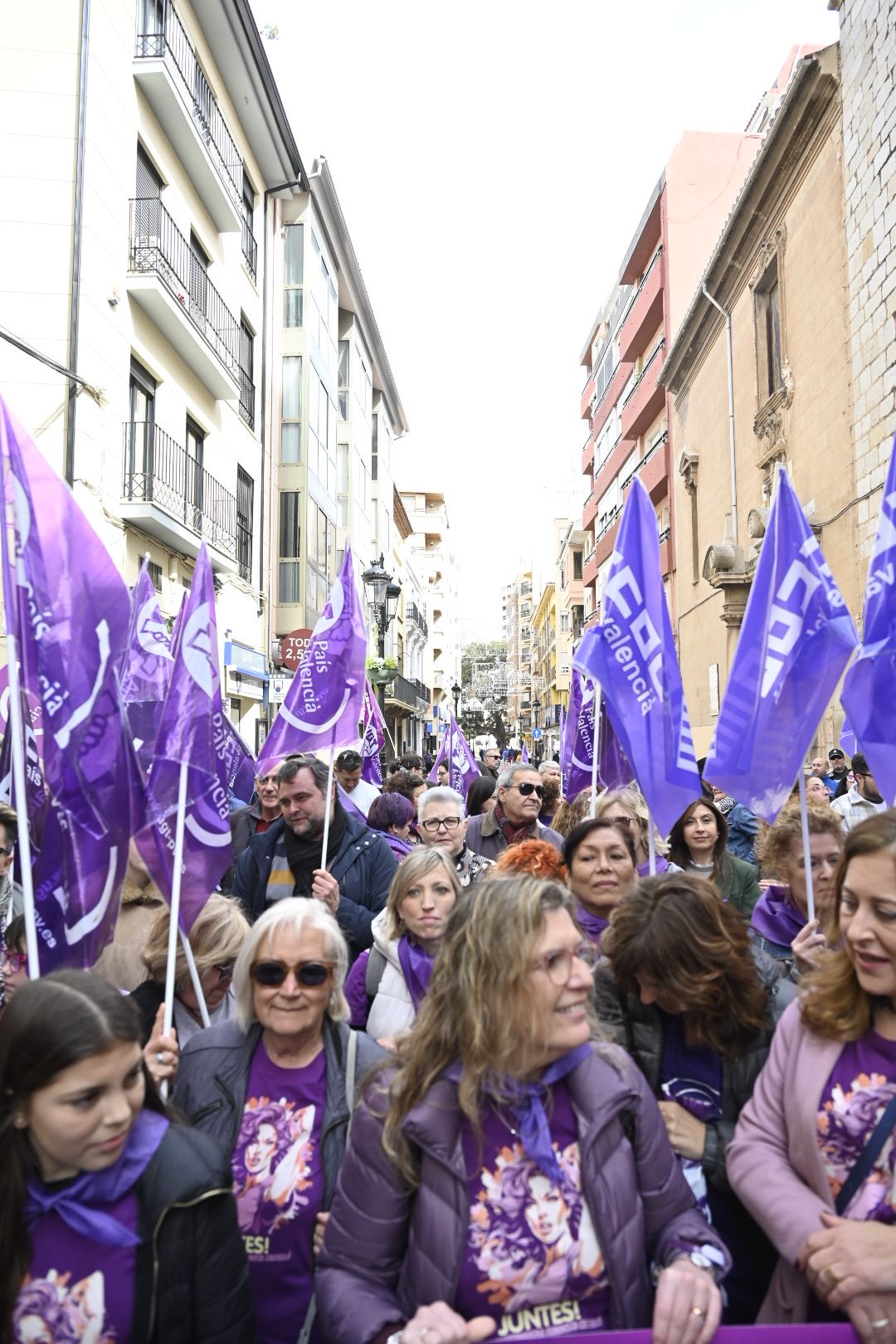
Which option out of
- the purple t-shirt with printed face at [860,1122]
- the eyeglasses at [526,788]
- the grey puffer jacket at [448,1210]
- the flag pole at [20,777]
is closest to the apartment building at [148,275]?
the eyeglasses at [526,788]

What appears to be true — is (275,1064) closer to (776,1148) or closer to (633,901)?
(633,901)

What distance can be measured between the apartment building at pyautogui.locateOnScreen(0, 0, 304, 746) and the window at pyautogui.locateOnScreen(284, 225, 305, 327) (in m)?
3.18

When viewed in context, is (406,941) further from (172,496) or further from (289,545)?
(289,545)

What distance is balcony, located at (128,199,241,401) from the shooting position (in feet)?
48.4

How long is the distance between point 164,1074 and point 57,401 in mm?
11477

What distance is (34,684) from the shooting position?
10.6 ft

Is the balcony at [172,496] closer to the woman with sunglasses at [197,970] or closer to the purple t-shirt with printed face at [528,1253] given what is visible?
the woman with sunglasses at [197,970]

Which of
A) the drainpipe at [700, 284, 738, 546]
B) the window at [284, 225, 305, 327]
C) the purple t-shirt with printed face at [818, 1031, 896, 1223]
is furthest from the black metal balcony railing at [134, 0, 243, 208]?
the purple t-shirt with printed face at [818, 1031, 896, 1223]

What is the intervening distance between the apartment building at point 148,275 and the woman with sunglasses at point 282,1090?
10.2 metres

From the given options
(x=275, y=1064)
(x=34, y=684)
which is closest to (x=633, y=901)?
(x=275, y=1064)

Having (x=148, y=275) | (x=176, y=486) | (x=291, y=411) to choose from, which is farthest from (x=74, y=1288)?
(x=291, y=411)

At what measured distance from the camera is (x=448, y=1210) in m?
2.04

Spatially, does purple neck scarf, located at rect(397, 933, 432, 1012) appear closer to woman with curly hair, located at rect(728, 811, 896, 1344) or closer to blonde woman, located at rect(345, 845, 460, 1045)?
blonde woman, located at rect(345, 845, 460, 1045)

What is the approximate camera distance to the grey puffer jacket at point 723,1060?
2.57 metres
